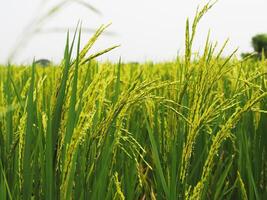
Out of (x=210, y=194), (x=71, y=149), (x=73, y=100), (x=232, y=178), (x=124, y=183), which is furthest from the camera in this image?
(x=232, y=178)

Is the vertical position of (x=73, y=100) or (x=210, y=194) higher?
(x=73, y=100)

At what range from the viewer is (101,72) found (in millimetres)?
798

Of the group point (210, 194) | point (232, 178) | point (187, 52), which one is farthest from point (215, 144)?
point (232, 178)

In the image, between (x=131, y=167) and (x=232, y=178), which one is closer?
(x=131, y=167)

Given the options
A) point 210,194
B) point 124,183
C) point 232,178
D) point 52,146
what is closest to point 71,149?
point 52,146

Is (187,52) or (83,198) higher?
(187,52)

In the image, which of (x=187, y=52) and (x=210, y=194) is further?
(x=210, y=194)

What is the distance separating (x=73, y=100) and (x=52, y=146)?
0.39ft

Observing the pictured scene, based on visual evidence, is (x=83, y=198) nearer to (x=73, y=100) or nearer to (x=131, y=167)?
(x=73, y=100)

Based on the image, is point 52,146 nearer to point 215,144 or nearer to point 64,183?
point 64,183

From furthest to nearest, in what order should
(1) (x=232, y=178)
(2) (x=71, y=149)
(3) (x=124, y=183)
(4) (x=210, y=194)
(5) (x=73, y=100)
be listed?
(1) (x=232, y=178) → (4) (x=210, y=194) → (3) (x=124, y=183) → (5) (x=73, y=100) → (2) (x=71, y=149)

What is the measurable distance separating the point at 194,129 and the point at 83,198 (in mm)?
247

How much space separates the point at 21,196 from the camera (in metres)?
0.88

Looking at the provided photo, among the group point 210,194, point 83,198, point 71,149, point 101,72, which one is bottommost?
point 210,194
